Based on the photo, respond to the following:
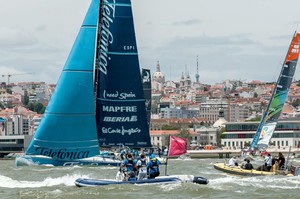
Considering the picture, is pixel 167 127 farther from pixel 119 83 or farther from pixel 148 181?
pixel 148 181

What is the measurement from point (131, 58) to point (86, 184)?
24.5 feet

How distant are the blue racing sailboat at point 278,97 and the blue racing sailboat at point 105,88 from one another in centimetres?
1980

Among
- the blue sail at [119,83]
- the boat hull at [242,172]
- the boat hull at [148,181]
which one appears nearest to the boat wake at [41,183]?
the boat hull at [148,181]

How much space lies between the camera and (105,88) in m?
37.9

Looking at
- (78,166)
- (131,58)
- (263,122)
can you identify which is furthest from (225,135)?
(131,58)

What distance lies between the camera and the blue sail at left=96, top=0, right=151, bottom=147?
37.7 metres

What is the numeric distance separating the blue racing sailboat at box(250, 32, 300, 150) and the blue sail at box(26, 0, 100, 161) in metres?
20.6

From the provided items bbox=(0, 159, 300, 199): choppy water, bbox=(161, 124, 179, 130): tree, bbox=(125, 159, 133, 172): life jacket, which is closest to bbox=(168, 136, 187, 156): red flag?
bbox=(0, 159, 300, 199): choppy water

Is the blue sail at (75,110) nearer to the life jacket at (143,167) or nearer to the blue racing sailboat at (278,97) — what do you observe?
the life jacket at (143,167)

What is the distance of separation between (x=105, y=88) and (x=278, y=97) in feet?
72.1

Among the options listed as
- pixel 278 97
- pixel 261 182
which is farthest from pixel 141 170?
pixel 278 97

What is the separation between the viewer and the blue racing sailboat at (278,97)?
56.9 m

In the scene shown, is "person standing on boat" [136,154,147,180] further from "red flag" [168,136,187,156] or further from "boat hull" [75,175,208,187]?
"red flag" [168,136,187,156]

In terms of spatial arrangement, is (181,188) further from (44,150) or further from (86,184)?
(44,150)
